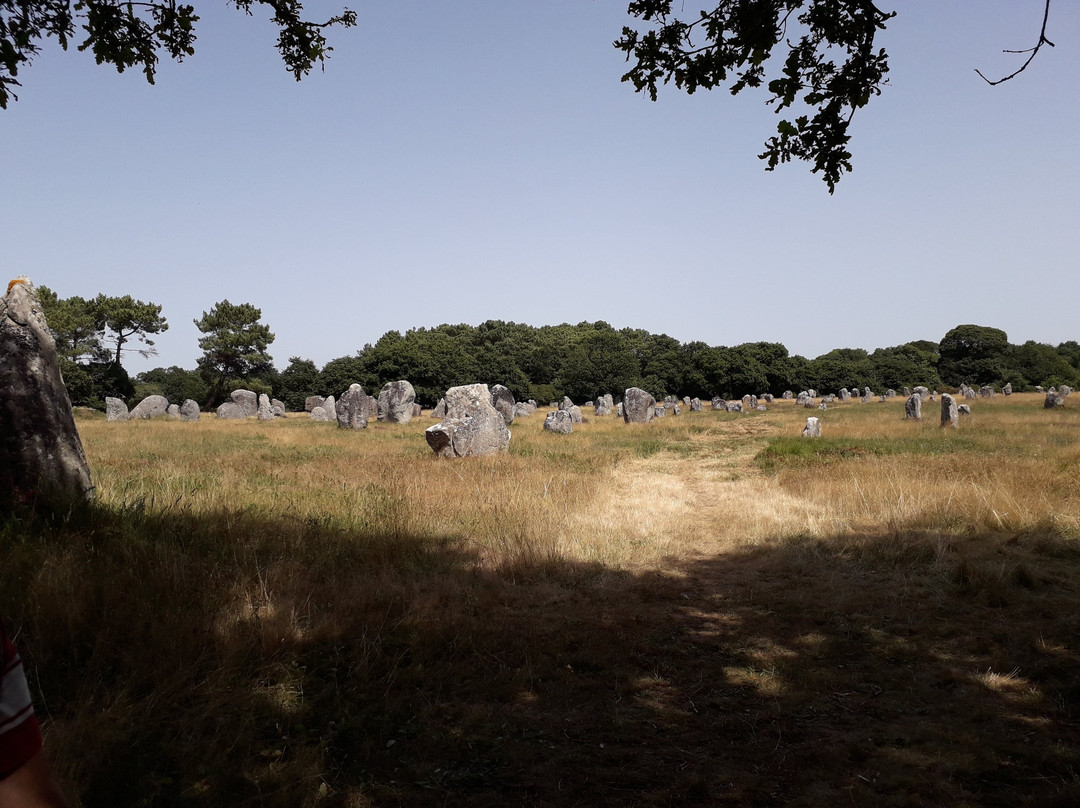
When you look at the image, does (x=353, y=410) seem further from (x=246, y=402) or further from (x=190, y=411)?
(x=246, y=402)

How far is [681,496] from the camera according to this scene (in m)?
11.2

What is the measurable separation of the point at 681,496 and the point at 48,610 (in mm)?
9182

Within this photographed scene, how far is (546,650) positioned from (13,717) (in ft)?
13.0

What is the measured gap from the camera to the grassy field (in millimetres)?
3059

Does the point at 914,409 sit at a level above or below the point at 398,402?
below

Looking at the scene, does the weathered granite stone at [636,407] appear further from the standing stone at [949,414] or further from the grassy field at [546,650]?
the grassy field at [546,650]

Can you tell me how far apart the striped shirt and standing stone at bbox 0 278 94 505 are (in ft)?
20.3

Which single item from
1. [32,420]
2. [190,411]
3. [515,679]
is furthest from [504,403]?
[515,679]

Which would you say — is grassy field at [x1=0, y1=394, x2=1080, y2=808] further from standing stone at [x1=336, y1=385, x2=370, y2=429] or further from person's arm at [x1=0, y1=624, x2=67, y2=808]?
standing stone at [x1=336, y1=385, x2=370, y2=429]

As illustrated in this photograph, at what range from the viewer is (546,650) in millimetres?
4598

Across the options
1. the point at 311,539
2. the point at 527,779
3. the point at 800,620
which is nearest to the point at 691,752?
the point at 527,779

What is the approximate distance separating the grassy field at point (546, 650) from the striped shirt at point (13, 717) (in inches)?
86.8

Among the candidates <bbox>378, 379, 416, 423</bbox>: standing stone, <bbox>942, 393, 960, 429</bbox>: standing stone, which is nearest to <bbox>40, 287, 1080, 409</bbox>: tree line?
<bbox>378, 379, 416, 423</bbox>: standing stone

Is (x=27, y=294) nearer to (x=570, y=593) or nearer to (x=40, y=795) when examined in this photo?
(x=570, y=593)
